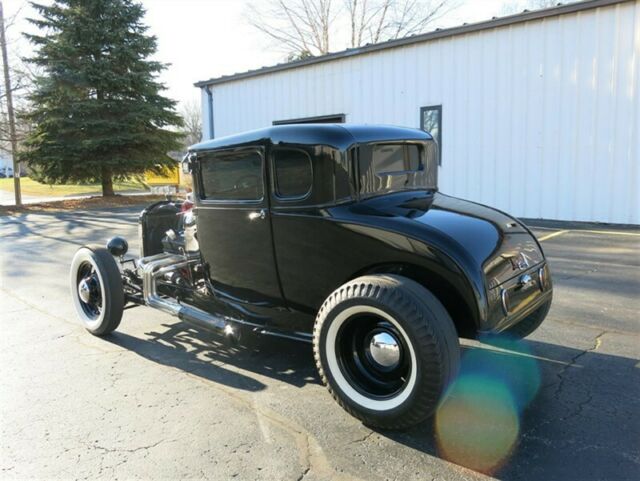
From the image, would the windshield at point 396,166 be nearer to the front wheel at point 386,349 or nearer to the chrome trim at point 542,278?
the front wheel at point 386,349

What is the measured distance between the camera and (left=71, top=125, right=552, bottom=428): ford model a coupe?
279 cm

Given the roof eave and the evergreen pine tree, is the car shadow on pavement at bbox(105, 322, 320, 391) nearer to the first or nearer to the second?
the roof eave

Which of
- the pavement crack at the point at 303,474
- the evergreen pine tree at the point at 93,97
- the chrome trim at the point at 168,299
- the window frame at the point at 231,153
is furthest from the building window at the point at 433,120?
the evergreen pine tree at the point at 93,97

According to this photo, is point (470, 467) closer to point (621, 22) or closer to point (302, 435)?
point (302, 435)

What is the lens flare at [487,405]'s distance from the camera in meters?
2.62

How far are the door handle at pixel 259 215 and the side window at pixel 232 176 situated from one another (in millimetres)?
106

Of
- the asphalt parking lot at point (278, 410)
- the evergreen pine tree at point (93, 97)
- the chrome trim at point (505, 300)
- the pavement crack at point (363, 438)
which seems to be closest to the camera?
the asphalt parking lot at point (278, 410)

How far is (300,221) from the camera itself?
11.0 ft

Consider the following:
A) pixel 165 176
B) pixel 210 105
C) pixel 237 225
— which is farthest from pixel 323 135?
pixel 165 176

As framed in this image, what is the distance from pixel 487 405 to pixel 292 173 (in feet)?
6.36

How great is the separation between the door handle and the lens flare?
5.49ft

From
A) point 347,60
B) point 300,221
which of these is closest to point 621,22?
point 347,60

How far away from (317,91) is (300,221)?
1233cm

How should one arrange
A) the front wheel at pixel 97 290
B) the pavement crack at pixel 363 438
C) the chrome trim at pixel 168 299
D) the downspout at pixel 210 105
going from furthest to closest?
the downspout at pixel 210 105, the front wheel at pixel 97 290, the chrome trim at pixel 168 299, the pavement crack at pixel 363 438
